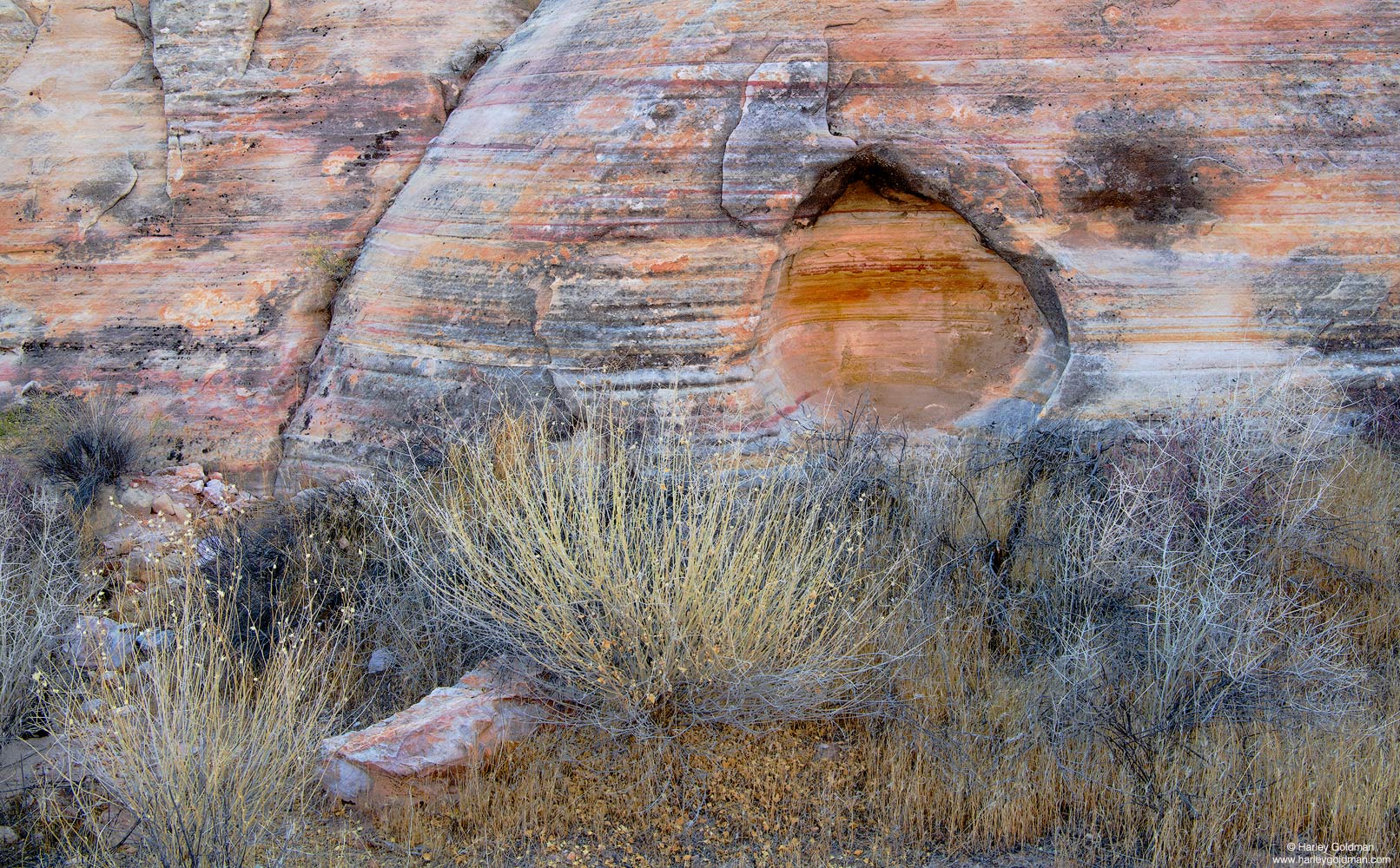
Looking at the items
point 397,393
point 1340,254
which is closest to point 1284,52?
point 1340,254

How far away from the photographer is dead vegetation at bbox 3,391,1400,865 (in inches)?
128

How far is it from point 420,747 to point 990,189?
4.04 metres

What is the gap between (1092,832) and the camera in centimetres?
331

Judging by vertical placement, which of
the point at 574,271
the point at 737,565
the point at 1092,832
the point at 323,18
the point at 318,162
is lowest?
the point at 1092,832

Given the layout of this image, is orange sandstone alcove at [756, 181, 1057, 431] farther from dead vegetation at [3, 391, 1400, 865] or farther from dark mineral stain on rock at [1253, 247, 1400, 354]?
dead vegetation at [3, 391, 1400, 865]

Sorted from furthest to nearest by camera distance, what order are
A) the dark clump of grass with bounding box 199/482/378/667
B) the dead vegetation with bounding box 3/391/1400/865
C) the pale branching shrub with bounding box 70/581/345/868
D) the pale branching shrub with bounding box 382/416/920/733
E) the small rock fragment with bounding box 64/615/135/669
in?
the dark clump of grass with bounding box 199/482/378/667 < the small rock fragment with bounding box 64/615/135/669 < the pale branching shrub with bounding box 382/416/920/733 < the dead vegetation with bounding box 3/391/1400/865 < the pale branching shrub with bounding box 70/581/345/868

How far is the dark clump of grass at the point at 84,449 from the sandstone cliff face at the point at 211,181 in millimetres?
368

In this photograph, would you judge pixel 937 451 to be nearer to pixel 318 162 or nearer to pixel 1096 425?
pixel 1096 425

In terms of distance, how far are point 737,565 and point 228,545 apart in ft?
8.87

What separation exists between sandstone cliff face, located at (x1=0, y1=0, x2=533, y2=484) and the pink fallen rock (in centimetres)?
327

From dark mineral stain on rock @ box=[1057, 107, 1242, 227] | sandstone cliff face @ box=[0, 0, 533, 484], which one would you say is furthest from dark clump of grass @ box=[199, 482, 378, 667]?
dark mineral stain on rock @ box=[1057, 107, 1242, 227]

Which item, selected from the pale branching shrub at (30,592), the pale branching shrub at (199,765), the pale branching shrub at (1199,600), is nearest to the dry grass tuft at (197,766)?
the pale branching shrub at (199,765)

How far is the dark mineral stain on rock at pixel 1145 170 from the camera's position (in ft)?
18.3

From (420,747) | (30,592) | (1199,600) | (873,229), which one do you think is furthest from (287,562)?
(1199,600)
